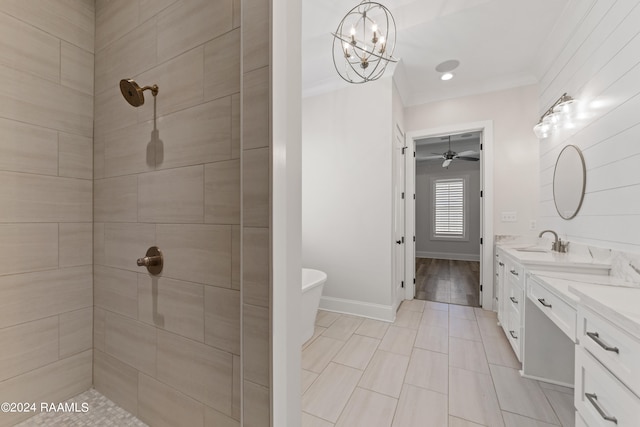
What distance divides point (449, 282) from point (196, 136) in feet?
16.0

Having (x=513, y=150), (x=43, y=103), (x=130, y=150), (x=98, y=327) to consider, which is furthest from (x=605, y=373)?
(x=513, y=150)

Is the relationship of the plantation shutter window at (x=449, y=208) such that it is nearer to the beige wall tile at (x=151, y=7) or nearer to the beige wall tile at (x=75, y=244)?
the beige wall tile at (x=151, y=7)

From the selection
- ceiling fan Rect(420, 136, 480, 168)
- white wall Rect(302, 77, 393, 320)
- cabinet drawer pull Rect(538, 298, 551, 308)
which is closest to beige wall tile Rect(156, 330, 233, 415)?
cabinet drawer pull Rect(538, 298, 551, 308)

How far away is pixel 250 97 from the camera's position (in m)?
0.77

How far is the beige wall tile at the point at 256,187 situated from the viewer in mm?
737

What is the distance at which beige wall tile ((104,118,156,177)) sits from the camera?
1.11 m

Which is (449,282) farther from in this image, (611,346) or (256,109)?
(256,109)

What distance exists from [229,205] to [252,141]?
25cm

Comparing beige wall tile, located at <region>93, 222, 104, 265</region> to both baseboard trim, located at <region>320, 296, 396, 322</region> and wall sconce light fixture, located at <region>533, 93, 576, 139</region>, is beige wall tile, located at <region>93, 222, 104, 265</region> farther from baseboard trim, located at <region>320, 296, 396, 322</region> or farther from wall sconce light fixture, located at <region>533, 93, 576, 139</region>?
wall sconce light fixture, located at <region>533, 93, 576, 139</region>

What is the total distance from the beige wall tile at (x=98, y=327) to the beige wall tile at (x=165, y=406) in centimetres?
38

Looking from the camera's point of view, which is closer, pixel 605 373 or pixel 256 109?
pixel 256 109

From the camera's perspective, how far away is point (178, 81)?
1011mm

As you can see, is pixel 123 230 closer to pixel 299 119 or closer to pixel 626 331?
pixel 299 119

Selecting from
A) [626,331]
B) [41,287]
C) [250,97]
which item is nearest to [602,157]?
[626,331]
